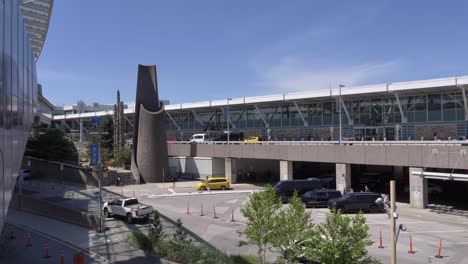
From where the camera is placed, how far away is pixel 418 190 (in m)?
34.2

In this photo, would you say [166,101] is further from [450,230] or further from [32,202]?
[450,230]

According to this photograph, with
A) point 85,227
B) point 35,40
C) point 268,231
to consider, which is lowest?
point 85,227

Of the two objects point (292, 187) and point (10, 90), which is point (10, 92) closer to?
point (10, 90)

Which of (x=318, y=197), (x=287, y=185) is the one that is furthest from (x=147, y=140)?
(x=318, y=197)

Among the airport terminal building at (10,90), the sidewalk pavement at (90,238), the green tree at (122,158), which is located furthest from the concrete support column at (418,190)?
the green tree at (122,158)

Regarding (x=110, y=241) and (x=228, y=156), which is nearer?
(x=110, y=241)

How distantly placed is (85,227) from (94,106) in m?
138

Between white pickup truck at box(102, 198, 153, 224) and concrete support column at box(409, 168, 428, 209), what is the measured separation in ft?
67.7

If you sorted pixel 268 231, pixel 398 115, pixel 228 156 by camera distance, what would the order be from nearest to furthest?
pixel 268 231 < pixel 398 115 < pixel 228 156

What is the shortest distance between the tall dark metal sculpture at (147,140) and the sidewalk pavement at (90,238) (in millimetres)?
22467

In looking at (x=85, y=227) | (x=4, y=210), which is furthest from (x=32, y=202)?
(x=4, y=210)

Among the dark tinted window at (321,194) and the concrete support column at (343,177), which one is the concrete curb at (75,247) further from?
the concrete support column at (343,177)

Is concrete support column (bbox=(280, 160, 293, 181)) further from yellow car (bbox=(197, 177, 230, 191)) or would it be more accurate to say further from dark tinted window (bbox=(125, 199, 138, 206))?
dark tinted window (bbox=(125, 199, 138, 206))

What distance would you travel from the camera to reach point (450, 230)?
2562 centimetres
